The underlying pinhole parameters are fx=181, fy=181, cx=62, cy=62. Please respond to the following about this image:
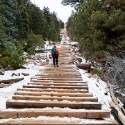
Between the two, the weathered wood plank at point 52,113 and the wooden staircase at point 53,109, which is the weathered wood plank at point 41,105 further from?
the weathered wood plank at point 52,113

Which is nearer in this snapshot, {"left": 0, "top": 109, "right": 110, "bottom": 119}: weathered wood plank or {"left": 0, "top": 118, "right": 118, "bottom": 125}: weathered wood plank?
{"left": 0, "top": 118, "right": 118, "bottom": 125}: weathered wood plank

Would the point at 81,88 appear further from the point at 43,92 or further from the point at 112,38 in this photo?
the point at 112,38

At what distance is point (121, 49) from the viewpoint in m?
12.9

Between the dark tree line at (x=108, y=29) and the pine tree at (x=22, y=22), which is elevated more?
the pine tree at (x=22, y=22)

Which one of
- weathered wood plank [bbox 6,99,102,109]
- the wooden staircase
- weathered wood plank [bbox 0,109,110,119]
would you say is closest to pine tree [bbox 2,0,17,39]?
the wooden staircase

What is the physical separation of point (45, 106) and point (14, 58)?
31.4ft

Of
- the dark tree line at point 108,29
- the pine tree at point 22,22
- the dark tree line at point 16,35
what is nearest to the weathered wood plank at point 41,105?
the dark tree line at point 108,29

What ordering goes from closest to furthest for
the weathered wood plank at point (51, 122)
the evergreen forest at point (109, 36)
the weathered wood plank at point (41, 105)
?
the weathered wood plank at point (51, 122) → the weathered wood plank at point (41, 105) → the evergreen forest at point (109, 36)

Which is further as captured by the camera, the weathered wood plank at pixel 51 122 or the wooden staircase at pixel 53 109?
the wooden staircase at pixel 53 109

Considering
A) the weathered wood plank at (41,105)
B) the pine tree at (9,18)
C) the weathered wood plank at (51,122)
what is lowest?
the weathered wood plank at (51,122)

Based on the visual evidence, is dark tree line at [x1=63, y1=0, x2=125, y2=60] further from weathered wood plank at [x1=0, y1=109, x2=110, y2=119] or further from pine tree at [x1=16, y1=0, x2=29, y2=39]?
pine tree at [x1=16, y1=0, x2=29, y2=39]

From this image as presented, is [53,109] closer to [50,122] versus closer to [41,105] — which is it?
[41,105]

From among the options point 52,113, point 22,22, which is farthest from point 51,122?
point 22,22

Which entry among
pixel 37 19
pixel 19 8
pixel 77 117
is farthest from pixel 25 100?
pixel 37 19
